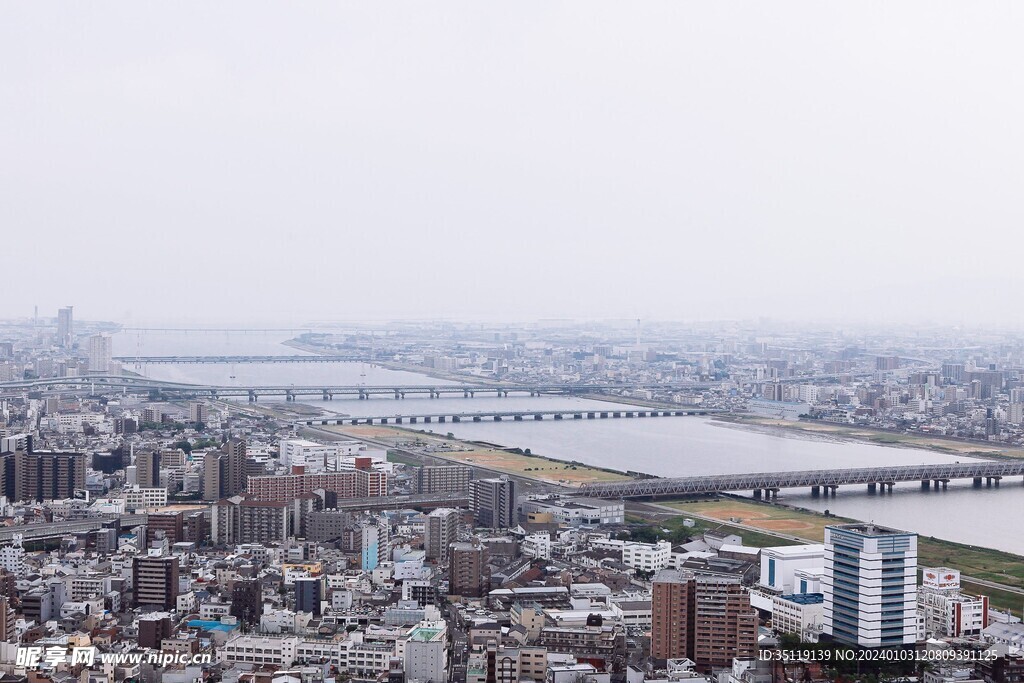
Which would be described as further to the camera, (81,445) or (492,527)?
(81,445)

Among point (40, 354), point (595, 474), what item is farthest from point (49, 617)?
point (40, 354)

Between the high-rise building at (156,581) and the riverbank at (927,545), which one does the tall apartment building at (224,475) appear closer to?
the riverbank at (927,545)

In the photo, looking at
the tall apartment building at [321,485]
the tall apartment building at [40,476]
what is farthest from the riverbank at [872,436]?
the tall apartment building at [40,476]

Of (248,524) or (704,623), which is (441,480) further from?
(704,623)

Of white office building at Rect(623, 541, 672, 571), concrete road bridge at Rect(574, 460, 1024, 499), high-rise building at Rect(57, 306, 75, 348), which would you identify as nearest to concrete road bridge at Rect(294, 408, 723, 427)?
concrete road bridge at Rect(574, 460, 1024, 499)

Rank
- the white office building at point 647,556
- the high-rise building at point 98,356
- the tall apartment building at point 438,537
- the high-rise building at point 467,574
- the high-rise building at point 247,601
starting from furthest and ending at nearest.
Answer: the high-rise building at point 98,356
the tall apartment building at point 438,537
the white office building at point 647,556
the high-rise building at point 467,574
the high-rise building at point 247,601

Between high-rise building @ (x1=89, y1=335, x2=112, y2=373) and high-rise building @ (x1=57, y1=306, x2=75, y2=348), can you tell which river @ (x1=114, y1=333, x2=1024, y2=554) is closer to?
high-rise building @ (x1=89, y1=335, x2=112, y2=373)

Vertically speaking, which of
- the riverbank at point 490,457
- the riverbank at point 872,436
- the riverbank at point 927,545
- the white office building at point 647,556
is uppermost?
Answer: the white office building at point 647,556

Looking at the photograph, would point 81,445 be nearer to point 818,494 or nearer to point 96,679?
point 818,494
